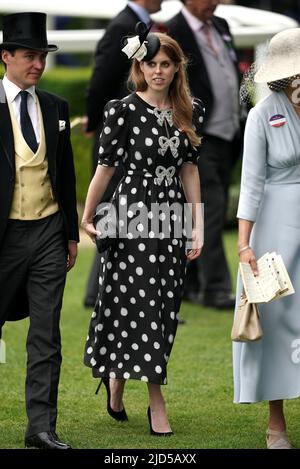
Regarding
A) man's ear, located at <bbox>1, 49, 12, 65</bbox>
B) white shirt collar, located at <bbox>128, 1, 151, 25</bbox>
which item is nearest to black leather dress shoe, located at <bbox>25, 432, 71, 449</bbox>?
man's ear, located at <bbox>1, 49, 12, 65</bbox>

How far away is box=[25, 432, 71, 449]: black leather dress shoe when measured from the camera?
5914 millimetres

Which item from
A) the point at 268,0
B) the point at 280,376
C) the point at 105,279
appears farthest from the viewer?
the point at 268,0

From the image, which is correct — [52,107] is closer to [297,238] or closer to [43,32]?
[43,32]

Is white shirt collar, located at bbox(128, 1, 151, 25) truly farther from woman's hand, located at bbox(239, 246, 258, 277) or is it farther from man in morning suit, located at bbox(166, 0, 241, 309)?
woman's hand, located at bbox(239, 246, 258, 277)

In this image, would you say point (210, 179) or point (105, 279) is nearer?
point (105, 279)

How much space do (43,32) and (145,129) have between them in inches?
25.6

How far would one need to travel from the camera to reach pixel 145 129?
636 cm

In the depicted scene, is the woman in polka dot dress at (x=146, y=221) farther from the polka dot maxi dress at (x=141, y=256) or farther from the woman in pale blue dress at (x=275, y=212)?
the woman in pale blue dress at (x=275, y=212)

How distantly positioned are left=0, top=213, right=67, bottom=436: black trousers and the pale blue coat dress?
839mm

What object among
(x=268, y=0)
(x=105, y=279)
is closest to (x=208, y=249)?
(x=105, y=279)

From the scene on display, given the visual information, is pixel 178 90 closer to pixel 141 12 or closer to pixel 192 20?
pixel 141 12

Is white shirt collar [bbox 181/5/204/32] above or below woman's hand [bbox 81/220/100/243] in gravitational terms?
above

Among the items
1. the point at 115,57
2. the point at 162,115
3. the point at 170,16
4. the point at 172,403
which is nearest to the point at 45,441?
the point at 172,403

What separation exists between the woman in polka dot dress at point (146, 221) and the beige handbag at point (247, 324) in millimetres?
605
